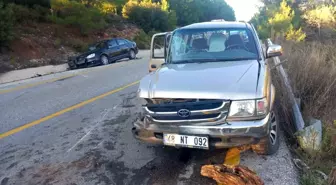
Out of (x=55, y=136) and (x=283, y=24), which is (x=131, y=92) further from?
(x=283, y=24)

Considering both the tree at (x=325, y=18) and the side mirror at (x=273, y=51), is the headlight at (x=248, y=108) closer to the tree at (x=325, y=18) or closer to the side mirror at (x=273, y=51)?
the side mirror at (x=273, y=51)

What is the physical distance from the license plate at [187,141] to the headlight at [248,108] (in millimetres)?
420

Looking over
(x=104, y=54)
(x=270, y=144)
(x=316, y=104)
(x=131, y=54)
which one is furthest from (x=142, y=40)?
(x=270, y=144)

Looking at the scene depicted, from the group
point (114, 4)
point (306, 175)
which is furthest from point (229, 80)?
point (114, 4)

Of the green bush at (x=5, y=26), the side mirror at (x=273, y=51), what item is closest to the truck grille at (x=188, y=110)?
the side mirror at (x=273, y=51)

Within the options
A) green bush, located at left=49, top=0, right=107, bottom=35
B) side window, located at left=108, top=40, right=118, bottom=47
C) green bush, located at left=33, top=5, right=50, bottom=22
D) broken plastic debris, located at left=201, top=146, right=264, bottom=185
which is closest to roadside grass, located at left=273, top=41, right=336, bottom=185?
broken plastic debris, located at left=201, top=146, right=264, bottom=185

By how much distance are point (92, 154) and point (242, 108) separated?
7.34ft

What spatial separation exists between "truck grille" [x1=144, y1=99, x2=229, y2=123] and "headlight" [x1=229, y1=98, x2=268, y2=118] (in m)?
0.09

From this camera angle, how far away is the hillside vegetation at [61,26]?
20984 mm

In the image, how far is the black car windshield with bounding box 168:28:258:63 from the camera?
16.6 ft

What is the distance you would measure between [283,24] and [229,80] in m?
38.4

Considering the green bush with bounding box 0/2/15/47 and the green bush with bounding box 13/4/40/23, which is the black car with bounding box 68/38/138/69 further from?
the green bush with bounding box 13/4/40/23

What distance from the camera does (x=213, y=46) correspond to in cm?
528

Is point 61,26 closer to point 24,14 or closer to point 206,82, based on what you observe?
point 24,14
